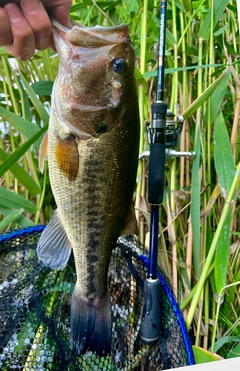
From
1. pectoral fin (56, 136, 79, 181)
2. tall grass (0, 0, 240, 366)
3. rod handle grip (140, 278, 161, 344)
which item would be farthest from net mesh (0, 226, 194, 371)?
pectoral fin (56, 136, 79, 181)

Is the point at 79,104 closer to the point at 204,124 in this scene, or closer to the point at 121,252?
the point at 121,252

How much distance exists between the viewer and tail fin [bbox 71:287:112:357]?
0.76 meters

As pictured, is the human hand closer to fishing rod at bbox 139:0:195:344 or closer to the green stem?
fishing rod at bbox 139:0:195:344

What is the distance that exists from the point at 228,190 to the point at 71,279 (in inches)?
21.2

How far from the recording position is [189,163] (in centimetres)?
126

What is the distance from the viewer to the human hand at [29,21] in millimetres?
623

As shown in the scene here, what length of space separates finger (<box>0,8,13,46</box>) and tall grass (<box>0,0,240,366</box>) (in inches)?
14.2

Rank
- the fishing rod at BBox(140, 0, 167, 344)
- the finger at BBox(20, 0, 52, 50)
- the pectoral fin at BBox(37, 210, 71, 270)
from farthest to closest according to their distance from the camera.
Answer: the fishing rod at BBox(140, 0, 167, 344)
the pectoral fin at BBox(37, 210, 71, 270)
the finger at BBox(20, 0, 52, 50)

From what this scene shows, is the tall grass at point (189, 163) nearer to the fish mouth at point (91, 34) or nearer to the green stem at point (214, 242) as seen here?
the green stem at point (214, 242)

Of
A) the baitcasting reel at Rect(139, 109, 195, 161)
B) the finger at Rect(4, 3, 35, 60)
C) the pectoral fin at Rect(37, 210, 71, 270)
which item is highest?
the finger at Rect(4, 3, 35, 60)

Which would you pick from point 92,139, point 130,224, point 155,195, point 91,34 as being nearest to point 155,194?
point 155,195

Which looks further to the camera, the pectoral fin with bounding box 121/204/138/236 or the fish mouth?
the pectoral fin with bounding box 121/204/138/236

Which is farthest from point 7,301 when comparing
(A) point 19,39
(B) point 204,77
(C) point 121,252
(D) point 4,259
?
(B) point 204,77

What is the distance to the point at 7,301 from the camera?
2.86ft
